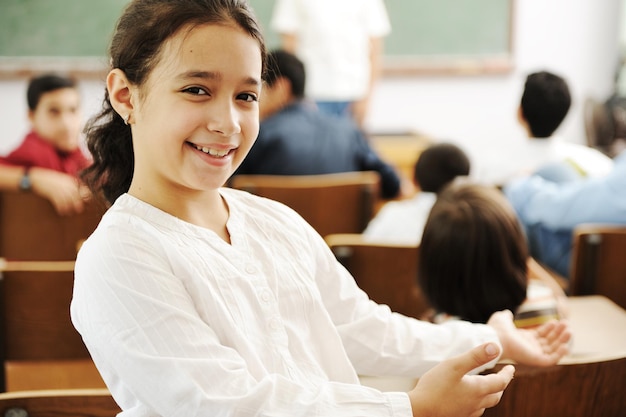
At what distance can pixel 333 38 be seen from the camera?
15.6 ft

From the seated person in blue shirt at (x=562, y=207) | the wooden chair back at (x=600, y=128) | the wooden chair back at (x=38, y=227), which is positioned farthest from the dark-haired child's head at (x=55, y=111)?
the wooden chair back at (x=600, y=128)

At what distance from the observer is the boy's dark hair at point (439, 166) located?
2611 millimetres

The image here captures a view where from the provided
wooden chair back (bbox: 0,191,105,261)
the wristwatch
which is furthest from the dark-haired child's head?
wooden chair back (bbox: 0,191,105,261)

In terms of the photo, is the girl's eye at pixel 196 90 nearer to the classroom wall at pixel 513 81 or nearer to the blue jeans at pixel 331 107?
the blue jeans at pixel 331 107

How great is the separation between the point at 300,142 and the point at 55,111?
102 centimetres

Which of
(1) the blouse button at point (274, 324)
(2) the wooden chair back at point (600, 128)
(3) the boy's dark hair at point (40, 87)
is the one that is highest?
(3) the boy's dark hair at point (40, 87)

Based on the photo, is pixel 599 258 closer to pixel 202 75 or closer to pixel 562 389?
pixel 562 389

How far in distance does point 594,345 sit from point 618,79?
4.56 meters

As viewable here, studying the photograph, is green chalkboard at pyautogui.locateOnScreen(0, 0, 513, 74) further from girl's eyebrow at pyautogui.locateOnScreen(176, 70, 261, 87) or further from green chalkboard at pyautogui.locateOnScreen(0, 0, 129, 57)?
girl's eyebrow at pyautogui.locateOnScreen(176, 70, 261, 87)

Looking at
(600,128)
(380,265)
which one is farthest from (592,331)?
(600,128)

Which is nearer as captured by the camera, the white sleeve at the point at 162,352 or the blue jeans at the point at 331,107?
the white sleeve at the point at 162,352

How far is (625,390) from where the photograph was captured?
1.13 meters

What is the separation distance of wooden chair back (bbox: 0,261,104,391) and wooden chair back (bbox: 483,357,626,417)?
1.08 m

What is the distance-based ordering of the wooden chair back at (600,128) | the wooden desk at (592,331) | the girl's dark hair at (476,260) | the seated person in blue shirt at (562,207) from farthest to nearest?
1. the wooden chair back at (600,128)
2. the seated person in blue shirt at (562,207)
3. the girl's dark hair at (476,260)
4. the wooden desk at (592,331)
